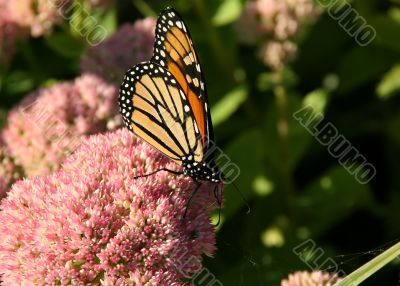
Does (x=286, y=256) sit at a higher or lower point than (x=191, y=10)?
lower

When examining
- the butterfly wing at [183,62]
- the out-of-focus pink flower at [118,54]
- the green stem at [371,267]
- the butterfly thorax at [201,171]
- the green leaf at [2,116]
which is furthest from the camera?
the green leaf at [2,116]

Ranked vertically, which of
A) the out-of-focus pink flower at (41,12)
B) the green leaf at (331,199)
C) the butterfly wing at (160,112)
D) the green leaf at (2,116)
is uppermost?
the out-of-focus pink flower at (41,12)

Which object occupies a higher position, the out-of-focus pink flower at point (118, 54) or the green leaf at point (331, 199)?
the out-of-focus pink flower at point (118, 54)

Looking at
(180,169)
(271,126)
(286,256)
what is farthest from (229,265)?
(180,169)

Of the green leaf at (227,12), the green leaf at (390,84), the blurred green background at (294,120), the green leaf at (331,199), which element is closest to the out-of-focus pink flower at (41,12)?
Answer: the blurred green background at (294,120)

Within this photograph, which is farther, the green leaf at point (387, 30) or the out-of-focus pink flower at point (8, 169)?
the green leaf at point (387, 30)

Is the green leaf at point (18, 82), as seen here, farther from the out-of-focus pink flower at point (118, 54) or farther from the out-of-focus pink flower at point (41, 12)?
the out-of-focus pink flower at point (118, 54)

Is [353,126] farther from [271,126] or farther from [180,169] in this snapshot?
[180,169]
